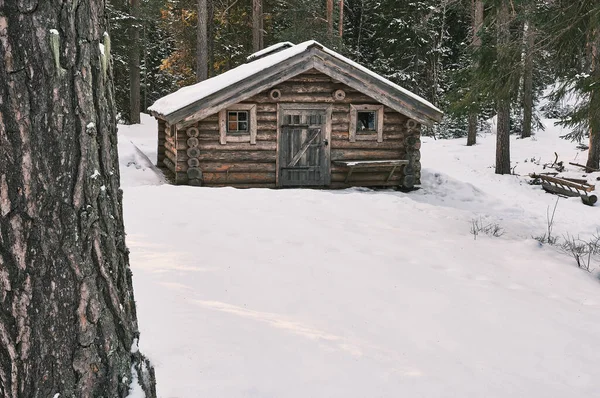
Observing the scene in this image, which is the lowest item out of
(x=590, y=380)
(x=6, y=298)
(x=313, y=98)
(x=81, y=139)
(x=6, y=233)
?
(x=590, y=380)

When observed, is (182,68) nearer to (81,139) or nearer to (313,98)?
(313,98)

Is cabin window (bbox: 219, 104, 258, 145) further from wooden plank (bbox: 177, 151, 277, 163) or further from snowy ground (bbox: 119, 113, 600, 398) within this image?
snowy ground (bbox: 119, 113, 600, 398)

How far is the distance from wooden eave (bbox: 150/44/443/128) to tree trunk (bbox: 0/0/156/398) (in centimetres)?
1088

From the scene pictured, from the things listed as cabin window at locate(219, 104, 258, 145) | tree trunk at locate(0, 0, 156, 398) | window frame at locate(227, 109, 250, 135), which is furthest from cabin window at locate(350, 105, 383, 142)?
tree trunk at locate(0, 0, 156, 398)

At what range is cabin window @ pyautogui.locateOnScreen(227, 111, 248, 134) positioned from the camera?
550 inches

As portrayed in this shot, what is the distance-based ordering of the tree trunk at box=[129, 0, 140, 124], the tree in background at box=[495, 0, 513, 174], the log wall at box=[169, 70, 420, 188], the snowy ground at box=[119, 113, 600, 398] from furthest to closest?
the tree trunk at box=[129, 0, 140, 124] < the log wall at box=[169, 70, 420, 188] < the tree in background at box=[495, 0, 513, 174] < the snowy ground at box=[119, 113, 600, 398]

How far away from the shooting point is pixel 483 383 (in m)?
3.56

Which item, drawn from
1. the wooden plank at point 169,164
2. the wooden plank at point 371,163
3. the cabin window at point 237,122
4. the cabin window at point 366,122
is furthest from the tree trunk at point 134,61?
the wooden plank at point 371,163

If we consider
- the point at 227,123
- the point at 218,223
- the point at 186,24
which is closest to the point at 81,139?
the point at 218,223

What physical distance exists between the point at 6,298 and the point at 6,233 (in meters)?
0.23

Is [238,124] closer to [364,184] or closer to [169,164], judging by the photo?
[169,164]

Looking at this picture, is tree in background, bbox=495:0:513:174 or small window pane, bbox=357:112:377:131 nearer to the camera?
tree in background, bbox=495:0:513:174

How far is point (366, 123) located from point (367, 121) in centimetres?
6

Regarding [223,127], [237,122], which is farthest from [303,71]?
[223,127]
